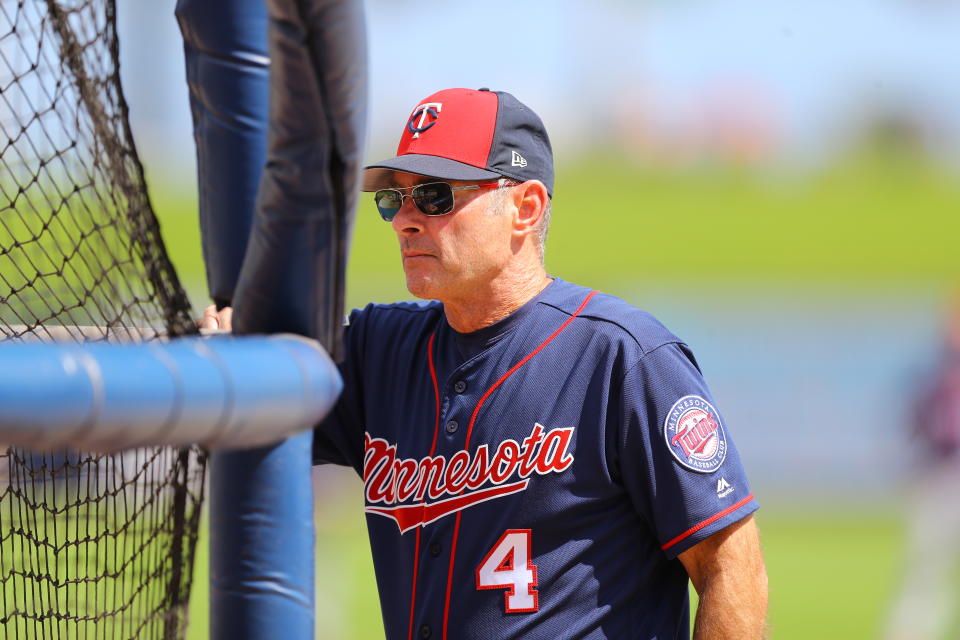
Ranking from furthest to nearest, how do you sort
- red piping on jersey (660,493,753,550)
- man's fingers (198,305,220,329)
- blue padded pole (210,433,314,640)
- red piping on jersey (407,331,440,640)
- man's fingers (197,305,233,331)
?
red piping on jersey (407,331,440,640) < red piping on jersey (660,493,753,550) < man's fingers (198,305,220,329) < man's fingers (197,305,233,331) < blue padded pole (210,433,314,640)

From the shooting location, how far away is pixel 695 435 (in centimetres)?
181

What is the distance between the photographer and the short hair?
204 cm

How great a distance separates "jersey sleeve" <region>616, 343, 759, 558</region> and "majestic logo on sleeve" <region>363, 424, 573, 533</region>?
0.11 m

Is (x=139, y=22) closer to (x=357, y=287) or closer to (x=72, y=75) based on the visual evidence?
(x=357, y=287)

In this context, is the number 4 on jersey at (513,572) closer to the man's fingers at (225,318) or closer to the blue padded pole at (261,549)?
the man's fingers at (225,318)

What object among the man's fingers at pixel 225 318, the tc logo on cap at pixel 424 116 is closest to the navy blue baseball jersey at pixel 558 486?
the tc logo on cap at pixel 424 116

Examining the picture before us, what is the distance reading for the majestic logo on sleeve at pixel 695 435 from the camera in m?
1.80

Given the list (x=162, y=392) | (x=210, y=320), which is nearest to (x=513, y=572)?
(x=210, y=320)

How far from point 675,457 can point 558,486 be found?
0.18 meters

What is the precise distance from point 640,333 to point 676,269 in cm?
1212

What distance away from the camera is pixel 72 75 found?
5.86 feet

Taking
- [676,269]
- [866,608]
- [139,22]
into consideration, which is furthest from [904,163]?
[139,22]

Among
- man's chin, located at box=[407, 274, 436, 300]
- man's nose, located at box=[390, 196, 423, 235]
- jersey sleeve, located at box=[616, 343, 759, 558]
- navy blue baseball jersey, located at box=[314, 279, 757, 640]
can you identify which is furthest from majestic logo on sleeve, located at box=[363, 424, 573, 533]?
man's nose, located at box=[390, 196, 423, 235]

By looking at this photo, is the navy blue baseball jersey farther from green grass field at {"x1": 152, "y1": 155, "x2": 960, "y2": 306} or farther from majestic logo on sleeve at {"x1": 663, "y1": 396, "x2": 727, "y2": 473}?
green grass field at {"x1": 152, "y1": 155, "x2": 960, "y2": 306}
